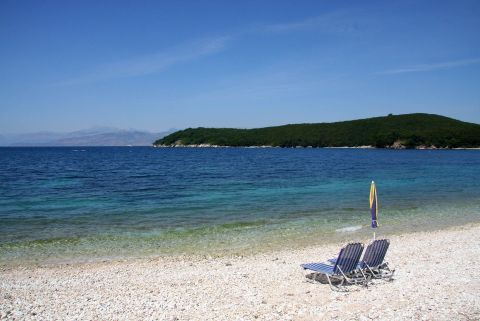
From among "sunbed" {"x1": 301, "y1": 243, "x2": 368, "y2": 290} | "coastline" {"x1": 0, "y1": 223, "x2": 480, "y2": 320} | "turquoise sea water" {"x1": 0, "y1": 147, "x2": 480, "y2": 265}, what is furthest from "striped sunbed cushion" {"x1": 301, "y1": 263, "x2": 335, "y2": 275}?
"turquoise sea water" {"x1": 0, "y1": 147, "x2": 480, "y2": 265}

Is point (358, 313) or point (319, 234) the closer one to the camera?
point (358, 313)

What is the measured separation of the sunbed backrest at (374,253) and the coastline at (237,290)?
2.09 feet

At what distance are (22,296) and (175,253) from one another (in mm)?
5821

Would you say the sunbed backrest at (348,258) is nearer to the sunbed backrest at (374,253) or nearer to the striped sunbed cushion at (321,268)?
the striped sunbed cushion at (321,268)

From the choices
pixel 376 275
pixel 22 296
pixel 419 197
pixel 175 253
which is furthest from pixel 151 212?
pixel 419 197

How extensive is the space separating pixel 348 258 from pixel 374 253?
931 millimetres

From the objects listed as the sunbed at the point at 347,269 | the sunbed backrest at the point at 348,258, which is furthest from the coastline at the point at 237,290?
the sunbed backrest at the point at 348,258

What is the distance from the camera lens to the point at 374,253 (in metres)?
10.8

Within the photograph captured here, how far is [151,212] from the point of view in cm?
2350

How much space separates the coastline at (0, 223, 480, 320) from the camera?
8375 millimetres

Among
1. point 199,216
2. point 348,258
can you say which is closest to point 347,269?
point 348,258

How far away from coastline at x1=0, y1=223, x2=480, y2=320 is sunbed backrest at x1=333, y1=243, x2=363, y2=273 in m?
0.57

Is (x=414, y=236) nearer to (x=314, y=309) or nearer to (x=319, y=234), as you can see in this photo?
(x=319, y=234)

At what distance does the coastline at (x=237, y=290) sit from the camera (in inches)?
330
